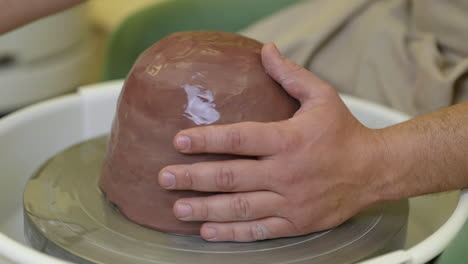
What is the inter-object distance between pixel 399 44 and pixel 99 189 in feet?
2.21

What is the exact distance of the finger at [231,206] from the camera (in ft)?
2.51

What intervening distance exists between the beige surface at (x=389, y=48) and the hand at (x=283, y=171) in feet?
1.35

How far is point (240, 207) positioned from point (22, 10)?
21.3 inches

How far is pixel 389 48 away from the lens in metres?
1.24

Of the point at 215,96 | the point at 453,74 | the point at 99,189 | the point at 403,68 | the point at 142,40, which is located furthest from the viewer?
the point at 142,40

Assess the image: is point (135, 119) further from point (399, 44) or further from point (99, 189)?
point (399, 44)

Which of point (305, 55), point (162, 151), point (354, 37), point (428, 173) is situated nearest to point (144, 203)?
point (162, 151)

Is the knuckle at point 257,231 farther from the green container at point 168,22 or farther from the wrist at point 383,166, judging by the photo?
the green container at point 168,22

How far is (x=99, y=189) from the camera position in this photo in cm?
93

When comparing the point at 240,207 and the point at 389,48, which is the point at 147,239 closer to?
the point at 240,207

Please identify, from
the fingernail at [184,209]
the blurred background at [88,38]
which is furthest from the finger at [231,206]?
the blurred background at [88,38]

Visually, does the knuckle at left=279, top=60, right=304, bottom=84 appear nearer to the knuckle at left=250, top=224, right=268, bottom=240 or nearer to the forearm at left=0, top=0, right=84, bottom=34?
the knuckle at left=250, top=224, right=268, bottom=240

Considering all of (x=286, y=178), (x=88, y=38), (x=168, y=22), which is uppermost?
(x=286, y=178)

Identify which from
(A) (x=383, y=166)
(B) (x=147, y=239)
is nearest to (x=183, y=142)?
(B) (x=147, y=239)
